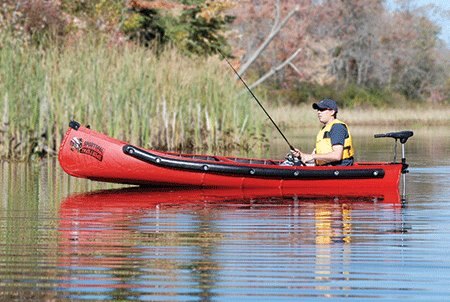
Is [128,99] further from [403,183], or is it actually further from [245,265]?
[245,265]

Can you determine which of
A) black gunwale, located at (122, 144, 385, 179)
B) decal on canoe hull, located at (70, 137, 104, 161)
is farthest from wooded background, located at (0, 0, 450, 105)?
black gunwale, located at (122, 144, 385, 179)

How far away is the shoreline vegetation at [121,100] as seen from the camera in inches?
872

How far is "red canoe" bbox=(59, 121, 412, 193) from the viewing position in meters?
15.9

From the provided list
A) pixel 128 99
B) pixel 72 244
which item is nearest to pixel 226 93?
pixel 128 99

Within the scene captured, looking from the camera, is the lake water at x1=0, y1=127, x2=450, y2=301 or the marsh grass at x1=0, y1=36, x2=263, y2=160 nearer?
the lake water at x1=0, y1=127, x2=450, y2=301

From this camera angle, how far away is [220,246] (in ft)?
33.7

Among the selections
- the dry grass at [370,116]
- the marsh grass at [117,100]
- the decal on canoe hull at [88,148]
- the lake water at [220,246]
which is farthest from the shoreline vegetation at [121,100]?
the dry grass at [370,116]

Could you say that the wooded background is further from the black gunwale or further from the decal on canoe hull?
the black gunwale

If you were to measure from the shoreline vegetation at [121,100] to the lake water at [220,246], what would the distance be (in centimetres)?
544

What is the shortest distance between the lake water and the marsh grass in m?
5.43

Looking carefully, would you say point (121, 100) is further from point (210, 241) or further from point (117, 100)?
point (210, 241)

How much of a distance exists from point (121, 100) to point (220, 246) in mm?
13217

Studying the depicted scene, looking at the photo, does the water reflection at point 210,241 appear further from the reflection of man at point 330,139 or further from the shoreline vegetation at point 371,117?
the shoreline vegetation at point 371,117

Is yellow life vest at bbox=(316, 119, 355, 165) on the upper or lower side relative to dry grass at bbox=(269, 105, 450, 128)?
lower
